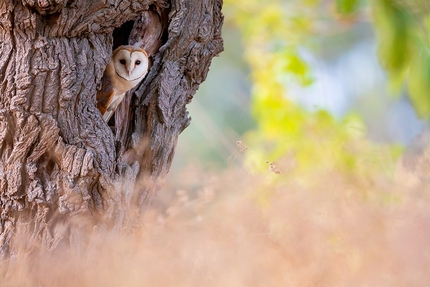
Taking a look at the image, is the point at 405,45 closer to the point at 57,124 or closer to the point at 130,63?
the point at 130,63

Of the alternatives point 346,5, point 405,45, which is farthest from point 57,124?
point 405,45

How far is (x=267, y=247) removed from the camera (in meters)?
1.37

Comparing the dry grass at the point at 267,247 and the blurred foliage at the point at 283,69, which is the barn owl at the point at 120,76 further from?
the blurred foliage at the point at 283,69

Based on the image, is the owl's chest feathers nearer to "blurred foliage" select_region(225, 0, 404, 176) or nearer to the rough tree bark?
the rough tree bark

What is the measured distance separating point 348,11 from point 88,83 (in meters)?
1.09

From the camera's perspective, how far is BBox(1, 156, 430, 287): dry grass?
1.24 meters

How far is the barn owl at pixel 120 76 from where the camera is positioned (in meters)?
1.92

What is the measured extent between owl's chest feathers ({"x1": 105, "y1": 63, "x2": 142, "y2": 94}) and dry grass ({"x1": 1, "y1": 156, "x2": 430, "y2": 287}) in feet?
1.80

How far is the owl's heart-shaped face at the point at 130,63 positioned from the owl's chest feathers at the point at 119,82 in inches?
0.5

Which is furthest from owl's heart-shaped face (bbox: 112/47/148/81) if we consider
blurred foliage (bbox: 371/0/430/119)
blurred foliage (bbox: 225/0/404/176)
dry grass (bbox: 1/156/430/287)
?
blurred foliage (bbox: 225/0/404/176)

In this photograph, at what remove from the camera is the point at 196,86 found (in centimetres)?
194

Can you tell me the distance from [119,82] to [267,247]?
0.99m

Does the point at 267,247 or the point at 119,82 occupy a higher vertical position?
the point at 119,82

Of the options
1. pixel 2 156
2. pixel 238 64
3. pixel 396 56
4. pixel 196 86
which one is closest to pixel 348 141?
pixel 396 56
